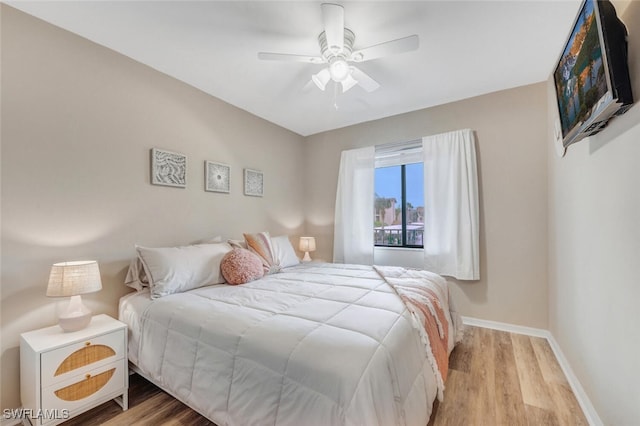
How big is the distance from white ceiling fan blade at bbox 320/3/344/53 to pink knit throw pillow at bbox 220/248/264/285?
72.5 inches

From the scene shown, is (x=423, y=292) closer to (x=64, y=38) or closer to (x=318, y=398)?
(x=318, y=398)

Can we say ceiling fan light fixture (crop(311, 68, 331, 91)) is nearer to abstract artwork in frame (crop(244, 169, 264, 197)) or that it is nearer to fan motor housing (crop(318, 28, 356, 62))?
fan motor housing (crop(318, 28, 356, 62))

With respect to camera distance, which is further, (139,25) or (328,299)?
(139,25)

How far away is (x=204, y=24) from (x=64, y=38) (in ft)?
3.44

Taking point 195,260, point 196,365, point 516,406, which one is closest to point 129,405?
point 196,365

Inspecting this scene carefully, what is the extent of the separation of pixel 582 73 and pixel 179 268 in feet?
9.36

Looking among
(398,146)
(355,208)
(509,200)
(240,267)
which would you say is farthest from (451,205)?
(240,267)

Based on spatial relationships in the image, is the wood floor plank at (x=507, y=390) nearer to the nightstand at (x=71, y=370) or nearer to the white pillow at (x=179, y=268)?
the white pillow at (x=179, y=268)

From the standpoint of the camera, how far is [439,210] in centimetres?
324

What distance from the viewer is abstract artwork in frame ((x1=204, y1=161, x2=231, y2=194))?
2.93 meters

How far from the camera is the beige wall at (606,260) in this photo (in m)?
1.19

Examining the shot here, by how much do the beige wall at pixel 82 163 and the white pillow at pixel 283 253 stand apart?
713 millimetres

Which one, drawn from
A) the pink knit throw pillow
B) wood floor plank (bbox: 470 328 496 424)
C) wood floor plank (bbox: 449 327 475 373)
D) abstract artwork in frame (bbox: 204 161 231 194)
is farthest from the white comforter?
abstract artwork in frame (bbox: 204 161 231 194)

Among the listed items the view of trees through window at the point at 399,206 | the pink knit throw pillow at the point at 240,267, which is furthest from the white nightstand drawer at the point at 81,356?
the view of trees through window at the point at 399,206
